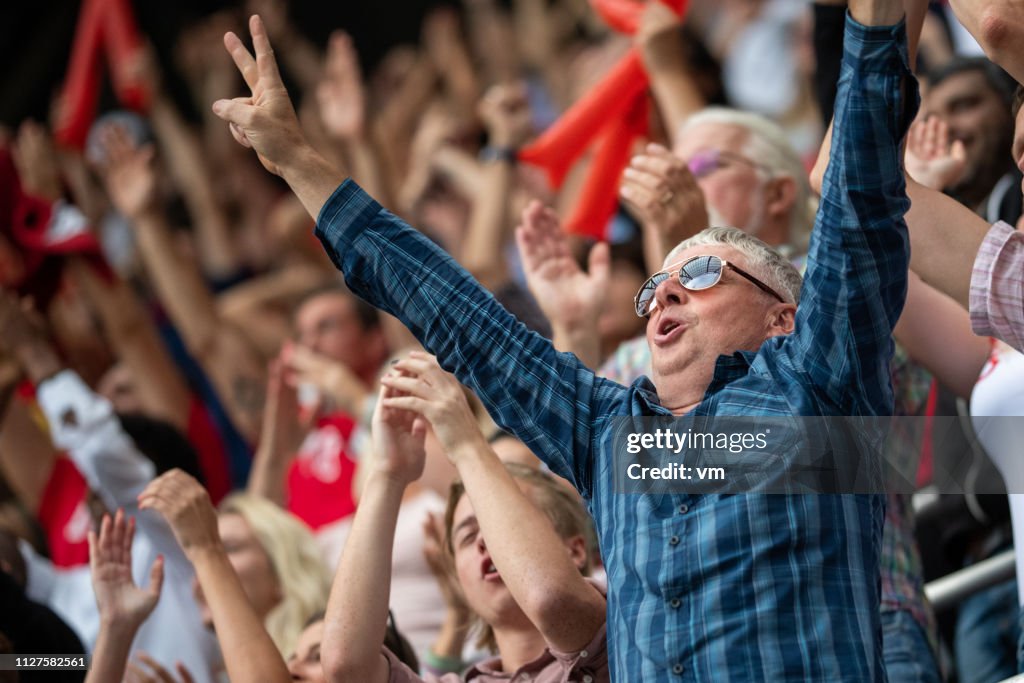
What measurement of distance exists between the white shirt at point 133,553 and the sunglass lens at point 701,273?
156cm

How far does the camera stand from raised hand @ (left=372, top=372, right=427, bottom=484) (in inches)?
91.9

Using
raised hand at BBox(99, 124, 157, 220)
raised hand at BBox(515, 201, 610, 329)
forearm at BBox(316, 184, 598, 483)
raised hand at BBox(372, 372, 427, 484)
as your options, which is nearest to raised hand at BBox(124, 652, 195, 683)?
raised hand at BBox(372, 372, 427, 484)

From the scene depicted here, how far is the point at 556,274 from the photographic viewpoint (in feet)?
9.82

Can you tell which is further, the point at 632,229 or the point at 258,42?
the point at 632,229

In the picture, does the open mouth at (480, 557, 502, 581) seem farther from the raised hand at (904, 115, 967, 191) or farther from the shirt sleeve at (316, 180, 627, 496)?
the raised hand at (904, 115, 967, 191)

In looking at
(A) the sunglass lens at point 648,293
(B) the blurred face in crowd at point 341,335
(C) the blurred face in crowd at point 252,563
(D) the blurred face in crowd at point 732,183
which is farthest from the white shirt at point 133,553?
(A) the sunglass lens at point 648,293

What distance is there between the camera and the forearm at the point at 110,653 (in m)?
2.62

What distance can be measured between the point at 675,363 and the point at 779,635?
0.41m

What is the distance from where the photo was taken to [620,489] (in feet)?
6.31

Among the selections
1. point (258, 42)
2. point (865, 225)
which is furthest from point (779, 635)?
point (258, 42)

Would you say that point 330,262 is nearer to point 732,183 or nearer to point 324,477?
point 324,477

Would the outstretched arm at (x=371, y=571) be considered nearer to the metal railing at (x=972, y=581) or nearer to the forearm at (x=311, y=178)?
→ the forearm at (x=311, y=178)

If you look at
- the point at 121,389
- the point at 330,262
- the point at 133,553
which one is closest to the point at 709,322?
the point at 133,553

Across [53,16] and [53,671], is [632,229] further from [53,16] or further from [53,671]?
[53,16]
